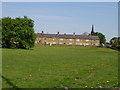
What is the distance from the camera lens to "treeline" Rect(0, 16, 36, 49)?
67312 millimetres

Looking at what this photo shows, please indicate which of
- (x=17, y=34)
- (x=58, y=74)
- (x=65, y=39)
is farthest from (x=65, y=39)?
(x=58, y=74)

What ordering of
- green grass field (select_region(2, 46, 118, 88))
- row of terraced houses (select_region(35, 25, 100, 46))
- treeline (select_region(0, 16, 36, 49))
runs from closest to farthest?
green grass field (select_region(2, 46, 118, 88)) < treeline (select_region(0, 16, 36, 49)) < row of terraced houses (select_region(35, 25, 100, 46))

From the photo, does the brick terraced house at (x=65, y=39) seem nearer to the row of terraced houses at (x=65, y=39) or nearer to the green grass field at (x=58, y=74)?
the row of terraced houses at (x=65, y=39)

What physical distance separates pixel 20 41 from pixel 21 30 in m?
3.49

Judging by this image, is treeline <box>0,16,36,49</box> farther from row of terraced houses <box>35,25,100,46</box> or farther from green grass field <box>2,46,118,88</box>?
row of terraced houses <box>35,25,100,46</box>

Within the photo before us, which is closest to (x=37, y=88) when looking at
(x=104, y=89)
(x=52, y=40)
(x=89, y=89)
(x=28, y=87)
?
(x=28, y=87)

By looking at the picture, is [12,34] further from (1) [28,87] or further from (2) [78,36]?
(2) [78,36]

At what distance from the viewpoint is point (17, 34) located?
222ft

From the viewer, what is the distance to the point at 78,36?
14562 centimetres

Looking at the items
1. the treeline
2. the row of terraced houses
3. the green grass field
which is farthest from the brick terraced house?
the green grass field

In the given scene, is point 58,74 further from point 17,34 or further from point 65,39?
point 65,39

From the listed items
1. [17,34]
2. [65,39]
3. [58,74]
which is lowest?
[58,74]

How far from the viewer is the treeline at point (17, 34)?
221 ft

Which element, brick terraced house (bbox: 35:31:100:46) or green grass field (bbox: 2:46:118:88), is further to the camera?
brick terraced house (bbox: 35:31:100:46)
